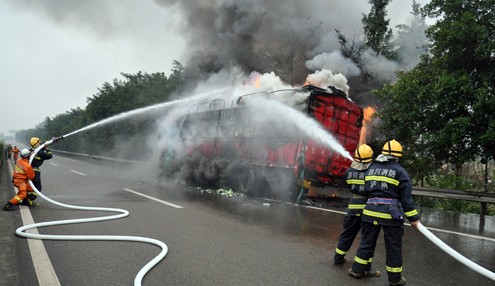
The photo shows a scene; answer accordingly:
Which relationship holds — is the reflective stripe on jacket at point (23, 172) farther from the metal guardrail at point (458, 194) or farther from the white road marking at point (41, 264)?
the metal guardrail at point (458, 194)

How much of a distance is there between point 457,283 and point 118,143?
35260 mm

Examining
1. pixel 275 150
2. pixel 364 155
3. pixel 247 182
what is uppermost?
pixel 275 150

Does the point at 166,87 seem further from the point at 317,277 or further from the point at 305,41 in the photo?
the point at 317,277

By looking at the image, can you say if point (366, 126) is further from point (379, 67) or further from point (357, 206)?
point (357, 206)

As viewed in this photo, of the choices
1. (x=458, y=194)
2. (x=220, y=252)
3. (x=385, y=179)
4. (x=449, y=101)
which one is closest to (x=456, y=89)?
(x=449, y=101)

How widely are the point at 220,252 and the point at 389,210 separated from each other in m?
2.21

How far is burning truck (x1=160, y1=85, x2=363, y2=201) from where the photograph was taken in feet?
33.4

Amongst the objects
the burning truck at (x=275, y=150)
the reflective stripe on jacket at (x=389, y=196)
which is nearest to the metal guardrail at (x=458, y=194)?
the burning truck at (x=275, y=150)

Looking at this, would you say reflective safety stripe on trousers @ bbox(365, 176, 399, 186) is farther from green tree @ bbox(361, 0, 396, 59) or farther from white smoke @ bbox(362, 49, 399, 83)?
green tree @ bbox(361, 0, 396, 59)

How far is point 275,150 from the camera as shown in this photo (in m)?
10.9

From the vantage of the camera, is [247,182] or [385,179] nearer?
[385,179]

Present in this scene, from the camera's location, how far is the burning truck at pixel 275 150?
10.2 metres

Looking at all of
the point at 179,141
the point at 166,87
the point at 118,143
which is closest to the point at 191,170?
the point at 179,141

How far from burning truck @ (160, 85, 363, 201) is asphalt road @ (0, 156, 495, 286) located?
244 centimetres
